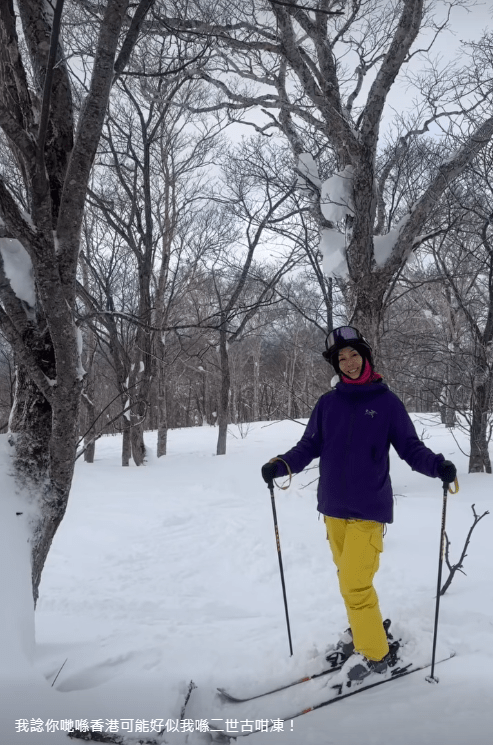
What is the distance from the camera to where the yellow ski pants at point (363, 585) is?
2.38 metres

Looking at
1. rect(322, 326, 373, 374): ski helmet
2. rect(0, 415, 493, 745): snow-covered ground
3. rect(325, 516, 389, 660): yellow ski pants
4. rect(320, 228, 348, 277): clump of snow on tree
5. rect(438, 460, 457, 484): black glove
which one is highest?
rect(320, 228, 348, 277): clump of snow on tree

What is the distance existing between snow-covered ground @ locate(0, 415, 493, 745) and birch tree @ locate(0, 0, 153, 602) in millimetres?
201

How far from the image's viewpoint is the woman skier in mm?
2387

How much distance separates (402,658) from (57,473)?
218cm

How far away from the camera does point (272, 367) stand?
34.4 metres

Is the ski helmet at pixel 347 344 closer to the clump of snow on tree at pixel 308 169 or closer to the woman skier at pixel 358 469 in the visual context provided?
the woman skier at pixel 358 469

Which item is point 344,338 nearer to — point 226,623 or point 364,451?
point 364,451

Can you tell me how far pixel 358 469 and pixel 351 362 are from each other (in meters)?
0.61

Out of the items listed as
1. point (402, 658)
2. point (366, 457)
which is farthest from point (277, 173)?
point (402, 658)

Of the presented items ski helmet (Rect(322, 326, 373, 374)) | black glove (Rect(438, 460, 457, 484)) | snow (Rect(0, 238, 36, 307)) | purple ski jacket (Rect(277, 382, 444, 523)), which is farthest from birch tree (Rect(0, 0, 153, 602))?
black glove (Rect(438, 460, 457, 484))

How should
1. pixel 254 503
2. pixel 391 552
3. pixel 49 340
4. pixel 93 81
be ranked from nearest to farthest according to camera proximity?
pixel 93 81
pixel 49 340
pixel 391 552
pixel 254 503

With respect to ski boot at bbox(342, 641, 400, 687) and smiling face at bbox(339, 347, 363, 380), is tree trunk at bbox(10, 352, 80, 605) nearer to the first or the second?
smiling face at bbox(339, 347, 363, 380)

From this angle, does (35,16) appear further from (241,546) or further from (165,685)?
(241,546)

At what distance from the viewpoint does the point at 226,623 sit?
10.7 feet
